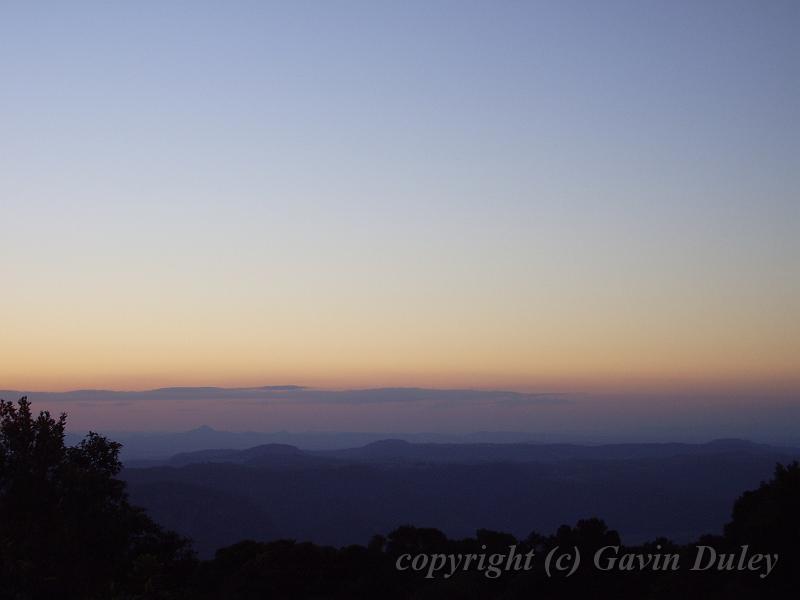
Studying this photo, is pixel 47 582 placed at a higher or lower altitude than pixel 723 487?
higher

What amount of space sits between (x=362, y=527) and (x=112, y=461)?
461 feet

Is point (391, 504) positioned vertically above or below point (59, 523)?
below

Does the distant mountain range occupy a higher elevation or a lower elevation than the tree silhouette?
lower

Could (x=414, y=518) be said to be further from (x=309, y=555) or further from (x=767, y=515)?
(x=767, y=515)

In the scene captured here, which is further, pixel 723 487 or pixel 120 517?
pixel 723 487

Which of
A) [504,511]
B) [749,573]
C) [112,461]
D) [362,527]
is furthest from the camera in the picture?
[504,511]

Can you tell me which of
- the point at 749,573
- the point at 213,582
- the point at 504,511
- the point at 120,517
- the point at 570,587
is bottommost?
the point at 504,511

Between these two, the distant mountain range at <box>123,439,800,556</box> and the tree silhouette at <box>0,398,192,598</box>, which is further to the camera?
the distant mountain range at <box>123,439,800,556</box>

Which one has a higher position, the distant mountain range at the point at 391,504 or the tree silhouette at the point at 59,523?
the tree silhouette at the point at 59,523

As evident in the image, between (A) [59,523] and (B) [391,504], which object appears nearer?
(A) [59,523]

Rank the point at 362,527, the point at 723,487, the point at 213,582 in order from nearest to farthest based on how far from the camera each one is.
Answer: the point at 213,582, the point at 362,527, the point at 723,487

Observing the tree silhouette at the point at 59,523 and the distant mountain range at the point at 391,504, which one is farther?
the distant mountain range at the point at 391,504

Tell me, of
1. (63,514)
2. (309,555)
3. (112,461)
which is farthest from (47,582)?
(309,555)

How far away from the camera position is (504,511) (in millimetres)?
177875
